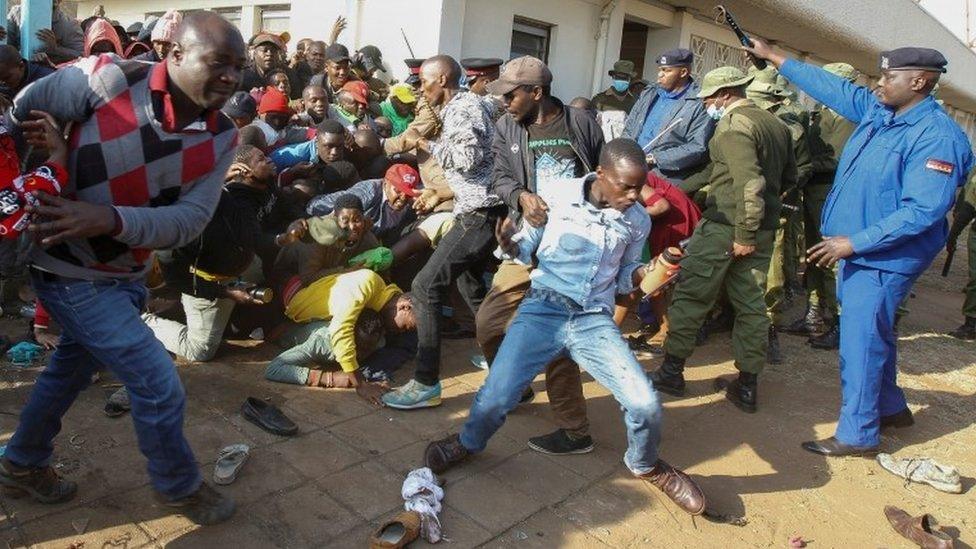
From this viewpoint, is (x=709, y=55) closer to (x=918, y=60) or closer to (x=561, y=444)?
(x=918, y=60)

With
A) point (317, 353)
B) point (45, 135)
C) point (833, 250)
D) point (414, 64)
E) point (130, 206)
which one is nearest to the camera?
point (45, 135)

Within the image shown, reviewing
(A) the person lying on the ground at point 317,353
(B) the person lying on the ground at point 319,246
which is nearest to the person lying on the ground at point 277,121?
(B) the person lying on the ground at point 319,246

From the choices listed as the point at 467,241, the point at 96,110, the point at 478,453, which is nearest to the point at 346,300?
the point at 467,241

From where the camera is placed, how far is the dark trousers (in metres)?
4.03

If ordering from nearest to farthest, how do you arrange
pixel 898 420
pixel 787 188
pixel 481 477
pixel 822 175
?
pixel 481 477 → pixel 898 420 → pixel 787 188 → pixel 822 175

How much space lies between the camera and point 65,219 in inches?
82.9

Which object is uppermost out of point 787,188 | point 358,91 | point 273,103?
point 358,91

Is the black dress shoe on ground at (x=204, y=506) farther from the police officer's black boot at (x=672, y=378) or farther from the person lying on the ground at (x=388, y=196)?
the police officer's black boot at (x=672, y=378)

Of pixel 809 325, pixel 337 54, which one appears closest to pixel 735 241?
pixel 809 325

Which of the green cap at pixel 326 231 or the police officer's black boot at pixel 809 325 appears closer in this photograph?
the green cap at pixel 326 231

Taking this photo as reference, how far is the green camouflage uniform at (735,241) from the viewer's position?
4.41 meters

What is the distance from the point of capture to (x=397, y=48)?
788 centimetres

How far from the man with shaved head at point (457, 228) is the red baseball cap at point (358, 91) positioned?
2.67 metres

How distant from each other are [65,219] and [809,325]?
19.9ft
